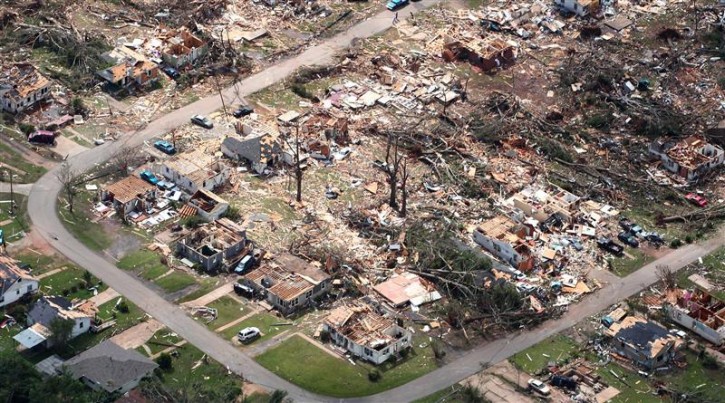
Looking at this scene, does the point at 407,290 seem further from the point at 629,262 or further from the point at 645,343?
the point at 629,262

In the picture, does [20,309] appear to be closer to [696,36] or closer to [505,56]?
[505,56]

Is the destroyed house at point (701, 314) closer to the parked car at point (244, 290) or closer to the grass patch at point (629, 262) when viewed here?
the grass patch at point (629, 262)

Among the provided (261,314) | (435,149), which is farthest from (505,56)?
(261,314)

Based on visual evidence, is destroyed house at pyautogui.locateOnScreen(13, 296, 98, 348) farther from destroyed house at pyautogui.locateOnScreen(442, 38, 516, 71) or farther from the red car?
destroyed house at pyautogui.locateOnScreen(442, 38, 516, 71)

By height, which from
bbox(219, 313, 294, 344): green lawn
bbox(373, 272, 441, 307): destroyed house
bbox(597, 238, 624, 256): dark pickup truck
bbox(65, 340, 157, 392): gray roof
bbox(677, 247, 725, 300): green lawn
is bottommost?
bbox(677, 247, 725, 300): green lawn

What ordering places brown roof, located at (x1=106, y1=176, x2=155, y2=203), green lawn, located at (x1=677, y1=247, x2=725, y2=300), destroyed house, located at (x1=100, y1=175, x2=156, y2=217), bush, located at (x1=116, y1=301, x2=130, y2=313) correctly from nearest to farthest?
bush, located at (x1=116, y1=301, x2=130, y2=313), green lawn, located at (x1=677, y1=247, x2=725, y2=300), destroyed house, located at (x1=100, y1=175, x2=156, y2=217), brown roof, located at (x1=106, y1=176, x2=155, y2=203)

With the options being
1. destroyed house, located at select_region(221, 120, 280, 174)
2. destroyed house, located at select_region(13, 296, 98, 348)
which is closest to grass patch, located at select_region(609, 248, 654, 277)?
destroyed house, located at select_region(221, 120, 280, 174)

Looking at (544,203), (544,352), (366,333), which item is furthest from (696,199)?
(366,333)
